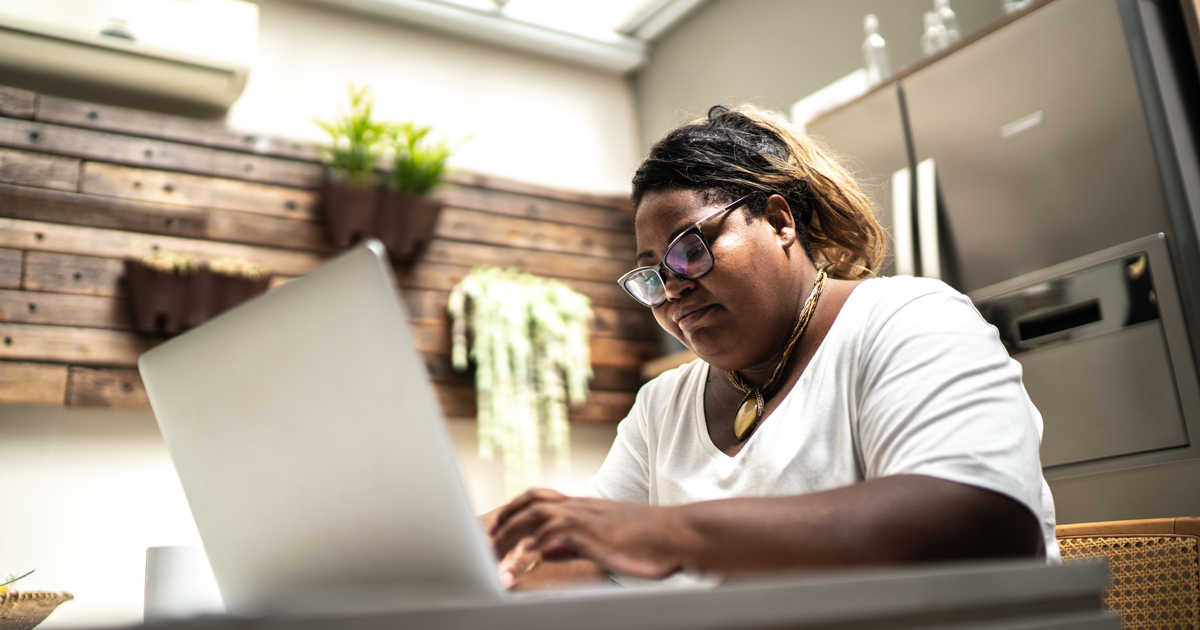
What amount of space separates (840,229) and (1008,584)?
92 cm

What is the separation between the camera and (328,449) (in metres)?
0.61

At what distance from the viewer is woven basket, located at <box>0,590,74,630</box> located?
47.0 inches

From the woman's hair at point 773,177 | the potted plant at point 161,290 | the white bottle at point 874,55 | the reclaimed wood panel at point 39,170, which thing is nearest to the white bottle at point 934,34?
the white bottle at point 874,55

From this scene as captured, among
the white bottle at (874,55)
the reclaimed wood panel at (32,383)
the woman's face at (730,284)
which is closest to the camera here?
the woman's face at (730,284)

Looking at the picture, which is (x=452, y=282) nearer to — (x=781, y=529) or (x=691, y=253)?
(x=691, y=253)

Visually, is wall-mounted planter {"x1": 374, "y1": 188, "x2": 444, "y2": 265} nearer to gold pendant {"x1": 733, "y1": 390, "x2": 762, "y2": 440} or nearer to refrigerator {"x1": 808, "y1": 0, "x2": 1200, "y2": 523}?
refrigerator {"x1": 808, "y1": 0, "x2": 1200, "y2": 523}

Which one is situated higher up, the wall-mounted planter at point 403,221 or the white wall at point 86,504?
the wall-mounted planter at point 403,221

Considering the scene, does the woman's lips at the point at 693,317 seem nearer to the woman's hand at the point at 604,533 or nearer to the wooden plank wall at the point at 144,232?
the woman's hand at the point at 604,533

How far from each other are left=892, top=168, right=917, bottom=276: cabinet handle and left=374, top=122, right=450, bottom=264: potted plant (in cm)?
150

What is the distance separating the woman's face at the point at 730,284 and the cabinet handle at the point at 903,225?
960 mm

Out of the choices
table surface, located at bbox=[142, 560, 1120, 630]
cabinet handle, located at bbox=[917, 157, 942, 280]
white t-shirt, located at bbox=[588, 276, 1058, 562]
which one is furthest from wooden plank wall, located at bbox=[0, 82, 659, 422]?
table surface, located at bbox=[142, 560, 1120, 630]

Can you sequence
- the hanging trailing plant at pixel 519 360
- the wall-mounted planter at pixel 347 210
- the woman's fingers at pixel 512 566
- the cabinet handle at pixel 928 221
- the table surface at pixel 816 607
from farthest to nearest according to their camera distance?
the hanging trailing plant at pixel 519 360
the wall-mounted planter at pixel 347 210
the cabinet handle at pixel 928 221
the woman's fingers at pixel 512 566
the table surface at pixel 816 607

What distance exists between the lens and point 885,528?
65 cm

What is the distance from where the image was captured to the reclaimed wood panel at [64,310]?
2332 millimetres
